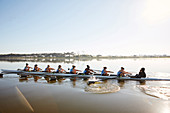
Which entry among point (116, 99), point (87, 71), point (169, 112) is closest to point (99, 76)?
point (87, 71)

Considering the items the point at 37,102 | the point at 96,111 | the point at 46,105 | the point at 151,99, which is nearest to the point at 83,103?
the point at 96,111

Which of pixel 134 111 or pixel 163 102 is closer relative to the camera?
pixel 134 111

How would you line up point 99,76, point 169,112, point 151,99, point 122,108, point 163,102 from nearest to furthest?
point 169,112 < point 122,108 < point 163,102 < point 151,99 < point 99,76

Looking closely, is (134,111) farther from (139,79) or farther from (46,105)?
(139,79)

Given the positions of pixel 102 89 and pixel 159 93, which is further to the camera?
pixel 102 89

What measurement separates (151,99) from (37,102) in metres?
7.27

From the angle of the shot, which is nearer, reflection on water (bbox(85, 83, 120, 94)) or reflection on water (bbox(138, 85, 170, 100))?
reflection on water (bbox(138, 85, 170, 100))

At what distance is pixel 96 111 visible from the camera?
23.0ft

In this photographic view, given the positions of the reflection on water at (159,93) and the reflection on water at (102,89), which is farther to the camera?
the reflection on water at (102,89)

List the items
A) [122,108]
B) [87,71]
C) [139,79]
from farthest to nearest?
[87,71] → [139,79] → [122,108]

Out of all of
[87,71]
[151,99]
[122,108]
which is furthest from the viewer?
[87,71]

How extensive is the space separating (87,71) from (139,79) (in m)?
6.58

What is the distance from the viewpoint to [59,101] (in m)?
8.56

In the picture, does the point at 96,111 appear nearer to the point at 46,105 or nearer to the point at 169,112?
the point at 46,105
